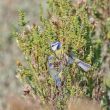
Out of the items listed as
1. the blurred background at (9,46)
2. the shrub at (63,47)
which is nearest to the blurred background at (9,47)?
the blurred background at (9,46)

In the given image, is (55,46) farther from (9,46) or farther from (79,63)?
(9,46)

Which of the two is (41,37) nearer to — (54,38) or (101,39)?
(54,38)

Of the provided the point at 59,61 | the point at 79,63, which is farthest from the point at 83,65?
the point at 59,61

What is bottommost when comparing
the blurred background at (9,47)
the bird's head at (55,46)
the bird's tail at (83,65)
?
the blurred background at (9,47)

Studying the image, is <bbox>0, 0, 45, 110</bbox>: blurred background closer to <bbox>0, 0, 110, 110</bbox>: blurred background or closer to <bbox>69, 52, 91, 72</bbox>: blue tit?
<bbox>0, 0, 110, 110</bbox>: blurred background

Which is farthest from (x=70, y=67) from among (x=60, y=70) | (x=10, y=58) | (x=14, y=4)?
(x=14, y=4)

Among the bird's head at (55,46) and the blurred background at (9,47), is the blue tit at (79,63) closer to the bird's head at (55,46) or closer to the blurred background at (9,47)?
the bird's head at (55,46)
